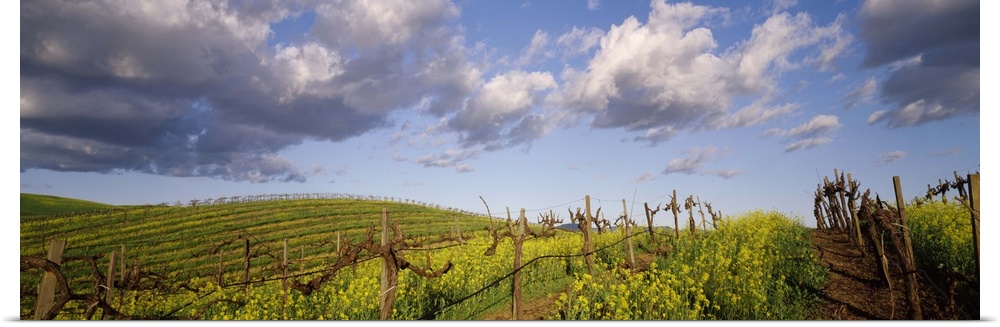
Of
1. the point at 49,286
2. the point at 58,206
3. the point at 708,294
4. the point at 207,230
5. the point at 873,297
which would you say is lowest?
the point at 873,297

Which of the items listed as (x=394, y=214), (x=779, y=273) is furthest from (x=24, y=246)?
(x=779, y=273)

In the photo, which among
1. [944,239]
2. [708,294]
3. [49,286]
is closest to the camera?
[49,286]

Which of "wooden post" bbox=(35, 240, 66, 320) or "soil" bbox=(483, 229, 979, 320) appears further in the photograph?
"soil" bbox=(483, 229, 979, 320)

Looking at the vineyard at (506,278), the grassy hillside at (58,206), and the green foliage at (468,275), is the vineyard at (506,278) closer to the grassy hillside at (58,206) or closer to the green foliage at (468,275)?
the green foliage at (468,275)

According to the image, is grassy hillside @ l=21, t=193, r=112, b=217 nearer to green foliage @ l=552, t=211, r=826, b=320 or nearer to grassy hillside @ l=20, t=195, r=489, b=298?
grassy hillside @ l=20, t=195, r=489, b=298

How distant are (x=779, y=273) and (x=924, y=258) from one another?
13.7ft

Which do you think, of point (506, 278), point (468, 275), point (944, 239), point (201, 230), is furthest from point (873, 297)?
point (201, 230)

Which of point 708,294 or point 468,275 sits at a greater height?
point 468,275

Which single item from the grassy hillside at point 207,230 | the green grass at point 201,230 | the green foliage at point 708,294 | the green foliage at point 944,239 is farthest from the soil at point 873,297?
the green grass at point 201,230

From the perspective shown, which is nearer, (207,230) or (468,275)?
(468,275)

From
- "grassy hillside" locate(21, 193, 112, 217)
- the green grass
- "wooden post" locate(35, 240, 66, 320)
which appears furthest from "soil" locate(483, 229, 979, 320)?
"grassy hillside" locate(21, 193, 112, 217)

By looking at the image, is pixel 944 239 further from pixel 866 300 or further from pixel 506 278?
pixel 506 278

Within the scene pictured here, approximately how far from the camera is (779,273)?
9.55 m
